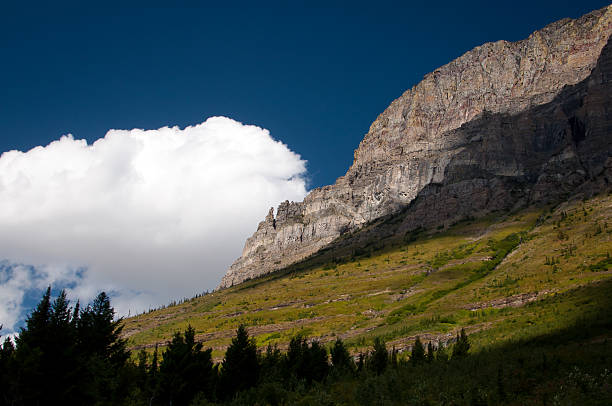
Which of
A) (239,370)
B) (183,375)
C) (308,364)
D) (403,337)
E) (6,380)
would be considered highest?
(6,380)

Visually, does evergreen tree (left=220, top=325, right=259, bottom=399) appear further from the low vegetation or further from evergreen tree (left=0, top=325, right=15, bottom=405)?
evergreen tree (left=0, top=325, right=15, bottom=405)

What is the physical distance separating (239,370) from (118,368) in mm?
14017

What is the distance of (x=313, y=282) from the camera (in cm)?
19362

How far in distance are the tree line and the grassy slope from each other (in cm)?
2148

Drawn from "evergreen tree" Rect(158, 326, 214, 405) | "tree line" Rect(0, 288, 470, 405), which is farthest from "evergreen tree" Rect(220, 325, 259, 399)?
"evergreen tree" Rect(158, 326, 214, 405)

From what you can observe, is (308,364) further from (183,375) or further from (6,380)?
(6,380)

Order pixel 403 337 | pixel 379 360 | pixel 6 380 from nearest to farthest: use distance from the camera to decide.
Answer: pixel 6 380 < pixel 379 360 < pixel 403 337

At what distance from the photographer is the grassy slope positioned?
240 ft

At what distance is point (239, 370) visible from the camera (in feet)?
181

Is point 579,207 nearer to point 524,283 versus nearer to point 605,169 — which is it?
point 605,169

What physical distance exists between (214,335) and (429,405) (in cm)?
11038

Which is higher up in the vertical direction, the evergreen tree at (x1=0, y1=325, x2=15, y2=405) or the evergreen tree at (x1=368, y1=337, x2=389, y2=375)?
the evergreen tree at (x1=0, y1=325, x2=15, y2=405)

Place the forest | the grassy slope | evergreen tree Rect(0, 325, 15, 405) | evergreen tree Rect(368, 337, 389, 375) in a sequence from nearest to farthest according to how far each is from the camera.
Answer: the forest, evergreen tree Rect(0, 325, 15, 405), evergreen tree Rect(368, 337, 389, 375), the grassy slope

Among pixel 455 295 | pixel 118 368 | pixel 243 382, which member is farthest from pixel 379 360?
pixel 455 295
